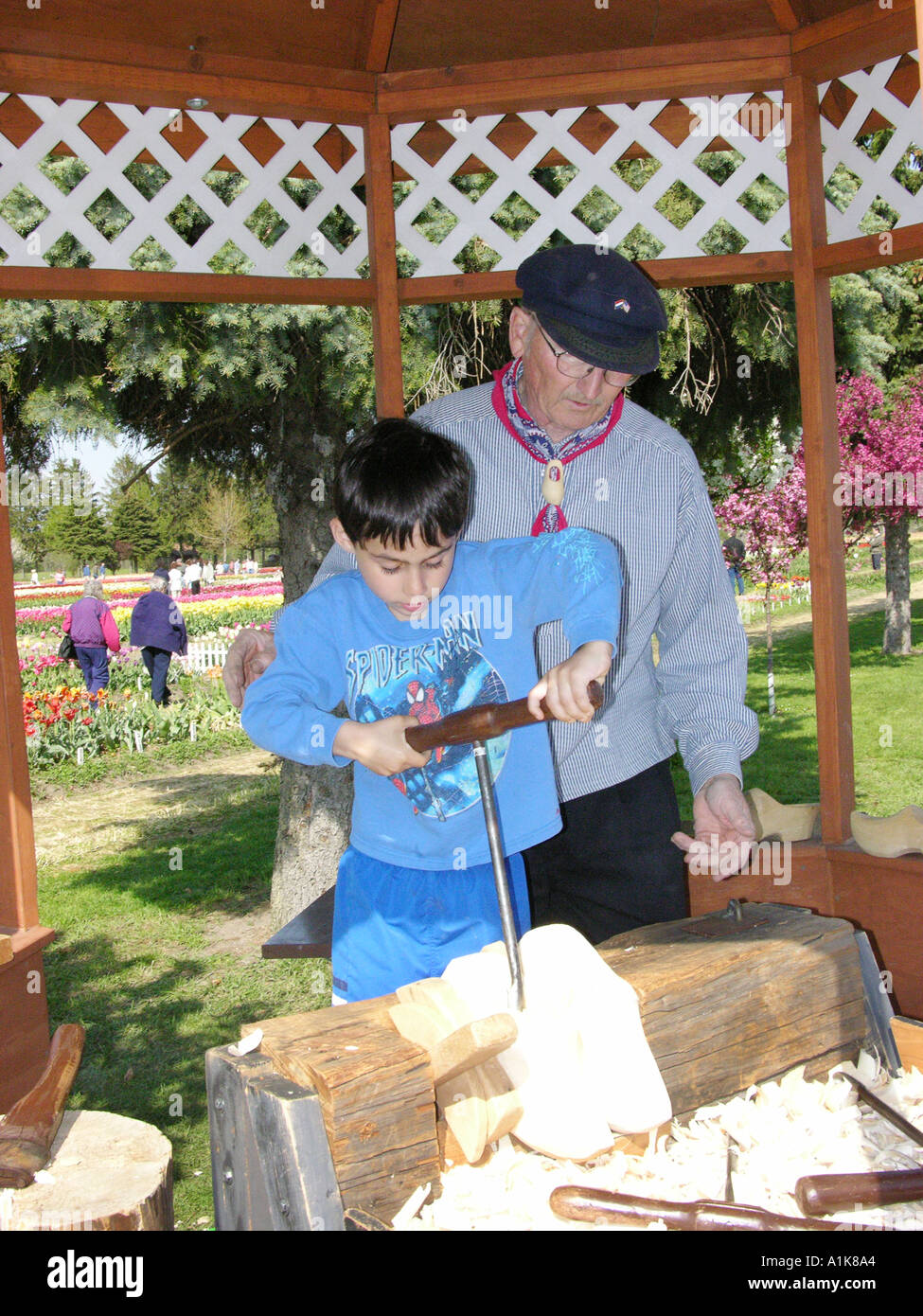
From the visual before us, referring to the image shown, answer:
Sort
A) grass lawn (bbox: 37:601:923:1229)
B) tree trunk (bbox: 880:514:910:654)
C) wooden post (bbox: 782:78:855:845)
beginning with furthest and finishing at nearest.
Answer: tree trunk (bbox: 880:514:910:654) < grass lawn (bbox: 37:601:923:1229) < wooden post (bbox: 782:78:855:845)

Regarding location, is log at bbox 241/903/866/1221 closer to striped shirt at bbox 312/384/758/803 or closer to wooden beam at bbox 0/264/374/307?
striped shirt at bbox 312/384/758/803

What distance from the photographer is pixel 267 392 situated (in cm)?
542

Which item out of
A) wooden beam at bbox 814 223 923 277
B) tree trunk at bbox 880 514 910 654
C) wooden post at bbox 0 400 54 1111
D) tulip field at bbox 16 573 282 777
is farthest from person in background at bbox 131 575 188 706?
wooden beam at bbox 814 223 923 277

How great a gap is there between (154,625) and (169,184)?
8.80 meters

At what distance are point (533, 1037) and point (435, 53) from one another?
2.61 metres

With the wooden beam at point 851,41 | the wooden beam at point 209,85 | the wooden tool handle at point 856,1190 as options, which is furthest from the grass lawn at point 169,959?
the wooden beam at point 851,41

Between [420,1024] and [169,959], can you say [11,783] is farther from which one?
[169,959]

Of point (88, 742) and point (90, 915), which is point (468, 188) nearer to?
point (90, 915)

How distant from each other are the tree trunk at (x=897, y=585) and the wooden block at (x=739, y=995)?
33.9ft

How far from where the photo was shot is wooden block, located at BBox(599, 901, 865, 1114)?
157 centimetres

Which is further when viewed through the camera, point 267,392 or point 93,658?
point 93,658

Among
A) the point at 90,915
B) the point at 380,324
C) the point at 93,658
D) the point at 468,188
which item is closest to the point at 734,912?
the point at 380,324

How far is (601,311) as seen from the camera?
1.98 metres

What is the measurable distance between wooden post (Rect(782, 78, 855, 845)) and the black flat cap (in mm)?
1359
